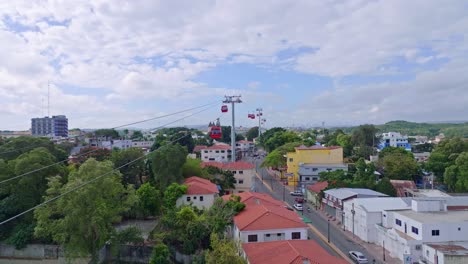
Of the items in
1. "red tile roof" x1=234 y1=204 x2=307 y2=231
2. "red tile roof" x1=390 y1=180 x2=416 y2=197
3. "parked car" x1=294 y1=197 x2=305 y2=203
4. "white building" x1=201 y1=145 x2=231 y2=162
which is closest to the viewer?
"red tile roof" x1=234 y1=204 x2=307 y2=231

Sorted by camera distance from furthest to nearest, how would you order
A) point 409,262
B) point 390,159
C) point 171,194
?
point 390,159
point 171,194
point 409,262

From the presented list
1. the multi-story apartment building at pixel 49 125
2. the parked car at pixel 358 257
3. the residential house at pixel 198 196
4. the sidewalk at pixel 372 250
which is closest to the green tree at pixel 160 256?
the residential house at pixel 198 196

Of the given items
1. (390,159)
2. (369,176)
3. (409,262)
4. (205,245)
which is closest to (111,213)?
(205,245)

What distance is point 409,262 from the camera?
16781mm

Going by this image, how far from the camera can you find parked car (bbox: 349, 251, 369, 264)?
17.2 m

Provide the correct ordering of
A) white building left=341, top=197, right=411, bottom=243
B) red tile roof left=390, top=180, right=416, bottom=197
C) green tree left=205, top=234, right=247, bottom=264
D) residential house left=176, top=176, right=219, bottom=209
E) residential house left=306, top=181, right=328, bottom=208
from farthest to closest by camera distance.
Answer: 1. red tile roof left=390, top=180, right=416, bottom=197
2. residential house left=306, top=181, right=328, bottom=208
3. residential house left=176, top=176, right=219, bottom=209
4. white building left=341, top=197, right=411, bottom=243
5. green tree left=205, top=234, right=247, bottom=264

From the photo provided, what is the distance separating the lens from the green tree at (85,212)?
1647 centimetres

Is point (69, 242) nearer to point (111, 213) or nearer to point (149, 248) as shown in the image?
point (111, 213)

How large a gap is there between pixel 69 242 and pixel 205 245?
6.47 metres

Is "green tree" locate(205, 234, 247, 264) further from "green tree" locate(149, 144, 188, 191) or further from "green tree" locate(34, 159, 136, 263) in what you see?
"green tree" locate(149, 144, 188, 191)

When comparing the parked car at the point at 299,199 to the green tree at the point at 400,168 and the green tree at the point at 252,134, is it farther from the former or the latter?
the green tree at the point at 252,134

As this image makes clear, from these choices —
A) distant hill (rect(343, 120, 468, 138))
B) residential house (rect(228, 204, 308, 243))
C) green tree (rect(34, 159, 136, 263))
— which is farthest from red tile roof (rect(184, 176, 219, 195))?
distant hill (rect(343, 120, 468, 138))

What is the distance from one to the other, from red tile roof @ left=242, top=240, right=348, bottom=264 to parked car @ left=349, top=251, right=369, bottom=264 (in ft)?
11.4

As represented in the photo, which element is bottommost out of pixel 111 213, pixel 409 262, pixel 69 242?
pixel 409 262
